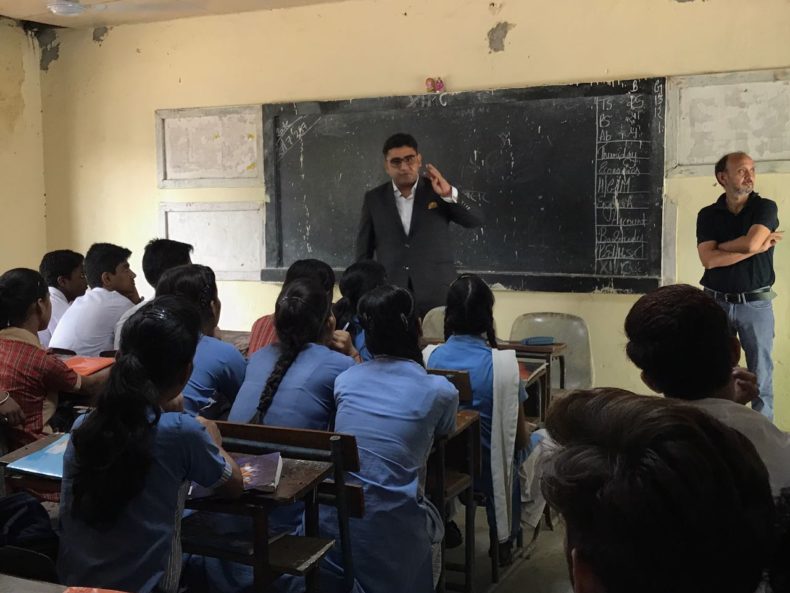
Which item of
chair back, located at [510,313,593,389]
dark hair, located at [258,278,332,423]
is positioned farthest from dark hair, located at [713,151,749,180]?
dark hair, located at [258,278,332,423]

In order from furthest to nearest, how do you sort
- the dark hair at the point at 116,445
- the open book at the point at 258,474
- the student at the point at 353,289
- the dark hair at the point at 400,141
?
1. the dark hair at the point at 400,141
2. the student at the point at 353,289
3. the open book at the point at 258,474
4. the dark hair at the point at 116,445

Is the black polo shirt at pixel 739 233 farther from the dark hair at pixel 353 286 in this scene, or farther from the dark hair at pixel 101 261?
the dark hair at pixel 101 261

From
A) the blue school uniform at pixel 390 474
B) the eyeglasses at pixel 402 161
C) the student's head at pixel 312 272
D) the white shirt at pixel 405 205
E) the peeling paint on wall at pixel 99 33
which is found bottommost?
the blue school uniform at pixel 390 474

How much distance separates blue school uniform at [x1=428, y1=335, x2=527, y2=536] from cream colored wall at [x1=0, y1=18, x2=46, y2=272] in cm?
449

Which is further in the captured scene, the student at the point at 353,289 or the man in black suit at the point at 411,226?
the man in black suit at the point at 411,226

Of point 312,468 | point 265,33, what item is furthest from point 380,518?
point 265,33

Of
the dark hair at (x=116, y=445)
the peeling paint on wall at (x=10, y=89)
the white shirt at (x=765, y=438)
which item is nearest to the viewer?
the white shirt at (x=765, y=438)

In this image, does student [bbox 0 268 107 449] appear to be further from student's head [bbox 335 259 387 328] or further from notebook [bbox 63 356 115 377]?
student's head [bbox 335 259 387 328]

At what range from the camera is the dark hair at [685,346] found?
1.67 metres

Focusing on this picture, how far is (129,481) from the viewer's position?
5.40 feet

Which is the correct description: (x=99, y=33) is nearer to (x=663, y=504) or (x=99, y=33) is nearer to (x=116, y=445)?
(x=116, y=445)

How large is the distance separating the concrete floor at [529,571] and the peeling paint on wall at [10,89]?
4.86 meters

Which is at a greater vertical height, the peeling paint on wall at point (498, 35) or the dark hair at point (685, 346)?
the peeling paint on wall at point (498, 35)

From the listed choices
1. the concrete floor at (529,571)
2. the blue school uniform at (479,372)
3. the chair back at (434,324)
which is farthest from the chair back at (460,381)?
the chair back at (434,324)
